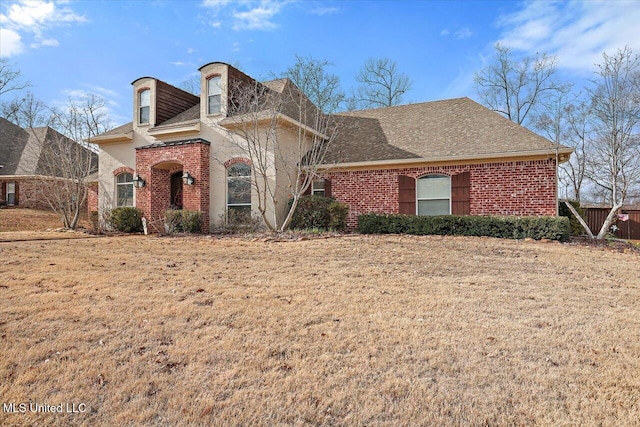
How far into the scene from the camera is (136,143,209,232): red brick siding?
1384 centimetres

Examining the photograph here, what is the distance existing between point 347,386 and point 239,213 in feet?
37.7

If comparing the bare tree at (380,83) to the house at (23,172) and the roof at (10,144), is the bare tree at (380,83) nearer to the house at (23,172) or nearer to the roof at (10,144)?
the house at (23,172)

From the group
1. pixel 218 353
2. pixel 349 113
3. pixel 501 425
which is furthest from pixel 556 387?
pixel 349 113

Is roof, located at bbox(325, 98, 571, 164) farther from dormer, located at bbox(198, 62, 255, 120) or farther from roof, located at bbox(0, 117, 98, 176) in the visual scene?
roof, located at bbox(0, 117, 98, 176)

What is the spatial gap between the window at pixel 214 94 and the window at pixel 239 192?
248 cm

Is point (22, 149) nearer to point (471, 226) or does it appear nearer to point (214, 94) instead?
point (214, 94)

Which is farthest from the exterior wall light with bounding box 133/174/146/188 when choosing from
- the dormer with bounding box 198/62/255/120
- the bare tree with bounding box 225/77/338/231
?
the bare tree with bounding box 225/77/338/231

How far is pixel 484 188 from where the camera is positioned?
42.0ft

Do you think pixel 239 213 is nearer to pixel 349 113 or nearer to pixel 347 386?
pixel 349 113

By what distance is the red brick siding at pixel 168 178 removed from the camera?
13.8m

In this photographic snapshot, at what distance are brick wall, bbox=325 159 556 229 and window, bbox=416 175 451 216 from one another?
30 centimetres

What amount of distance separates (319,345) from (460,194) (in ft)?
36.2

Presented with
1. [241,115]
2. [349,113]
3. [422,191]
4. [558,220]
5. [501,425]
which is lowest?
[501,425]

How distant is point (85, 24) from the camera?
10023mm
